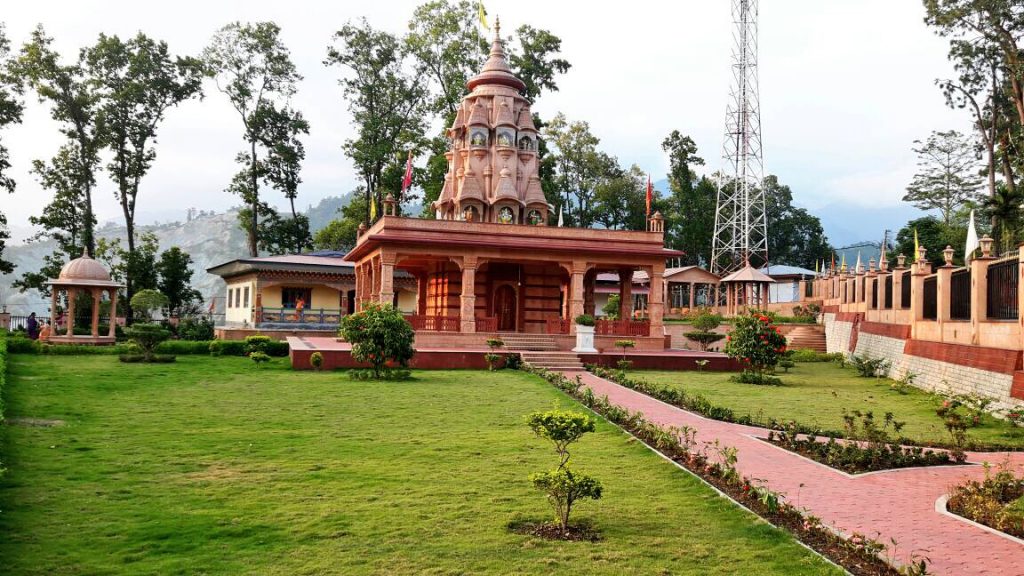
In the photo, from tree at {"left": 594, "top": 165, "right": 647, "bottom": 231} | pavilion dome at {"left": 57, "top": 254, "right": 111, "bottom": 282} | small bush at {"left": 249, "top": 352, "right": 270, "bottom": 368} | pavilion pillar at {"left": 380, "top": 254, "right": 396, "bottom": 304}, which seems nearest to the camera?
small bush at {"left": 249, "top": 352, "right": 270, "bottom": 368}

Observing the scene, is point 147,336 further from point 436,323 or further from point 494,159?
point 494,159

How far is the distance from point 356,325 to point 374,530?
13.1 m

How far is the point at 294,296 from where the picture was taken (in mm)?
37250

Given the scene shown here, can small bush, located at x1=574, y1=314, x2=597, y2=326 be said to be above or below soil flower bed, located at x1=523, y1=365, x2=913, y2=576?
above

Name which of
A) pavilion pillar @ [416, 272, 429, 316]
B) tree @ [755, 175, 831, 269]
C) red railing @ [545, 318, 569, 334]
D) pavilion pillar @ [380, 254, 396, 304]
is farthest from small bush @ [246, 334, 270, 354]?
tree @ [755, 175, 831, 269]

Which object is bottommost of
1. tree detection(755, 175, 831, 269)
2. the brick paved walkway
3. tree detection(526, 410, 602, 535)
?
the brick paved walkway

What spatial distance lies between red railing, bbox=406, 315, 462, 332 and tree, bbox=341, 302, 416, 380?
6.55 metres

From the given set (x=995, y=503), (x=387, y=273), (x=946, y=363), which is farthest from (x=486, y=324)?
(x=995, y=503)

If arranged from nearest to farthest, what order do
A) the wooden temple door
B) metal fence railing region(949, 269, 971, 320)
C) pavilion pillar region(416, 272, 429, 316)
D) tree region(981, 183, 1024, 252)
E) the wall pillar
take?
1. the wall pillar
2. metal fence railing region(949, 269, 971, 320)
3. the wooden temple door
4. tree region(981, 183, 1024, 252)
5. pavilion pillar region(416, 272, 429, 316)

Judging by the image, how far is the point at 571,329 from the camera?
88.8ft

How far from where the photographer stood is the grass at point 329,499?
5742 mm

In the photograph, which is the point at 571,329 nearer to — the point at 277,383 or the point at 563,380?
the point at 563,380

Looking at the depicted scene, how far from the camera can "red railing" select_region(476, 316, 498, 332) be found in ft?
88.5

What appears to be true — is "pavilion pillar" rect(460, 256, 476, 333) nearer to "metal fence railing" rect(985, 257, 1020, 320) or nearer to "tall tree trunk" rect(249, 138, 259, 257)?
"metal fence railing" rect(985, 257, 1020, 320)
